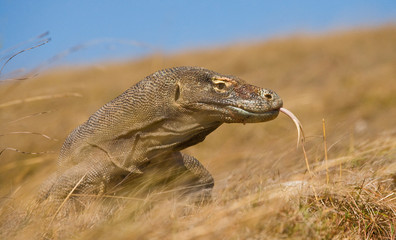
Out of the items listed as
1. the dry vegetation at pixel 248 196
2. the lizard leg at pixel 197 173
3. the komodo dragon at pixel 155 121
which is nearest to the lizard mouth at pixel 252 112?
the komodo dragon at pixel 155 121

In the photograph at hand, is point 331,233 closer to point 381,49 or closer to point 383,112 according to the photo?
point 383,112

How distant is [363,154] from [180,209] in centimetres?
186

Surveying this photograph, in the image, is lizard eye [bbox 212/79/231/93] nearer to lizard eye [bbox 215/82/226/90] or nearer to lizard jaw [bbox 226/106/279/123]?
lizard eye [bbox 215/82/226/90]

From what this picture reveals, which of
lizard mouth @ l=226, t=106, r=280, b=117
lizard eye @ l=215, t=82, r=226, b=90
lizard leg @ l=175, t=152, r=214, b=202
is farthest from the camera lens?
lizard leg @ l=175, t=152, r=214, b=202

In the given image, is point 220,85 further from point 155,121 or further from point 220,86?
point 155,121

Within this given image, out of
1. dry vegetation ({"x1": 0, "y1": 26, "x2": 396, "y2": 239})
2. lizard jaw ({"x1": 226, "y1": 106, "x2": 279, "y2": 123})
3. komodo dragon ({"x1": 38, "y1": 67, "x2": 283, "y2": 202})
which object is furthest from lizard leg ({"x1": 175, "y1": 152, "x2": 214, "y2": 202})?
lizard jaw ({"x1": 226, "y1": 106, "x2": 279, "y2": 123})

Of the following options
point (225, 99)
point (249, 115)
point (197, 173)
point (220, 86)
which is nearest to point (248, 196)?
point (249, 115)

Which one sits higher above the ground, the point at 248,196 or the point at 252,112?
the point at 252,112

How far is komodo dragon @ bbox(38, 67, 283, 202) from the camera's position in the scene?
316 cm

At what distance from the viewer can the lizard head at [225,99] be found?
3115mm

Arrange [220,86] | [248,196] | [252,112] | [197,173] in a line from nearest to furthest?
[248,196] → [252,112] → [220,86] → [197,173]

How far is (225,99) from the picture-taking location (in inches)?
124

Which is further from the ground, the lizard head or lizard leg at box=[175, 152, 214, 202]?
the lizard head

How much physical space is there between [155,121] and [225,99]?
0.46 m
